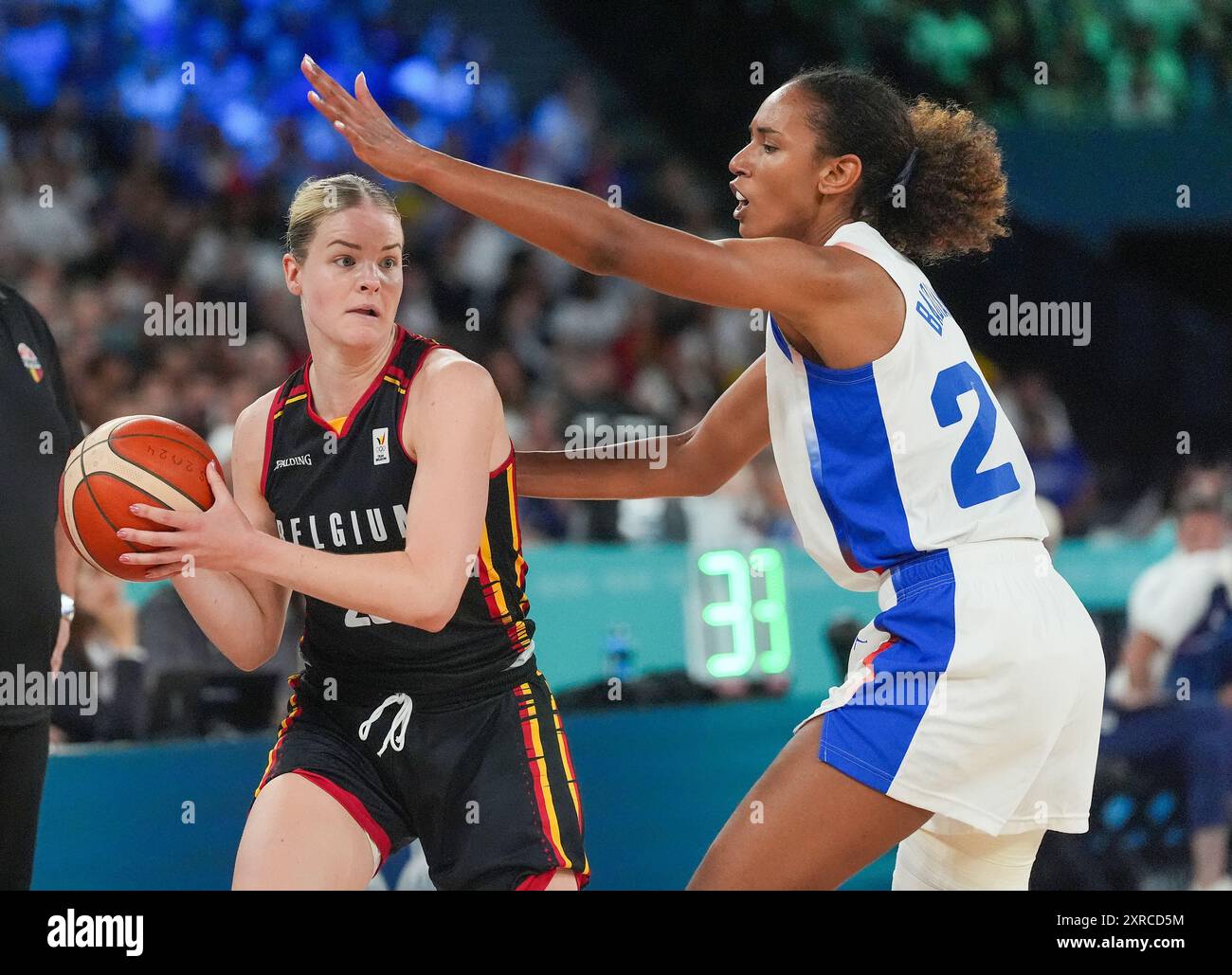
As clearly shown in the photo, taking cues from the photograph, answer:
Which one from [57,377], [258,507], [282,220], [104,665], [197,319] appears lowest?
[104,665]

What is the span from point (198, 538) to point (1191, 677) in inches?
215

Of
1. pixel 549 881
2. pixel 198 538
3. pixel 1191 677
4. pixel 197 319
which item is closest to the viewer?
pixel 198 538

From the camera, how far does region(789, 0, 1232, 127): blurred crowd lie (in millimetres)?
12461

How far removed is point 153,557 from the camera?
2.90 m

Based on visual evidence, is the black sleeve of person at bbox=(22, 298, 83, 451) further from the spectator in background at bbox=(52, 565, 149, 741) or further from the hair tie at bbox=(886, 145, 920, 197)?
the hair tie at bbox=(886, 145, 920, 197)

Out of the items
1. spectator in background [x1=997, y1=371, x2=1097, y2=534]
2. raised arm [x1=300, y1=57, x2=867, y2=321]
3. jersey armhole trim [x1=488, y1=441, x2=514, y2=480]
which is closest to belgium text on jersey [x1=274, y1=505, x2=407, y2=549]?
jersey armhole trim [x1=488, y1=441, x2=514, y2=480]

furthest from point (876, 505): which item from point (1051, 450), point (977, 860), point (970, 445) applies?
point (1051, 450)

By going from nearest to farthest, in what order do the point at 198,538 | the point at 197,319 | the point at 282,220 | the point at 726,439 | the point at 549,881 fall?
the point at 198,538 → the point at 549,881 → the point at 726,439 → the point at 197,319 → the point at 282,220

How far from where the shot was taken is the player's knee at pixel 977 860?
10.3 ft

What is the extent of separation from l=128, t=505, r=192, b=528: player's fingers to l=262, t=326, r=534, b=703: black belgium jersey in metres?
0.41

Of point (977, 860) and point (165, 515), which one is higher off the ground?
point (165, 515)

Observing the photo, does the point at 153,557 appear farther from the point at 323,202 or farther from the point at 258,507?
the point at 323,202

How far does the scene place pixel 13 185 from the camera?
357 inches

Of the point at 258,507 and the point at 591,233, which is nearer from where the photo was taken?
the point at 591,233
